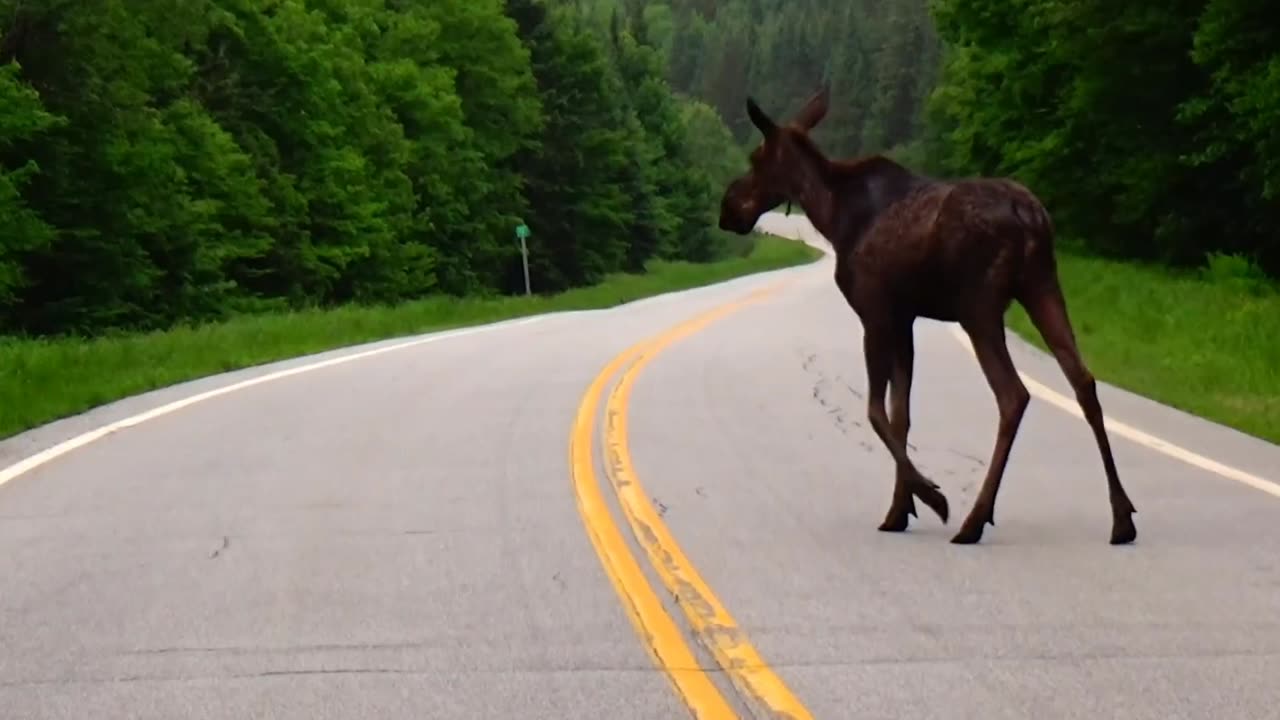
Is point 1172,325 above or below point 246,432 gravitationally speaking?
below

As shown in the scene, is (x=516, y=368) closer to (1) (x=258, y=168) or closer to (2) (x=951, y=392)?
(2) (x=951, y=392)

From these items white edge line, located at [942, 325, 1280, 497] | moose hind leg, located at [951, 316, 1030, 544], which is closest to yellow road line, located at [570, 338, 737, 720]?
moose hind leg, located at [951, 316, 1030, 544]

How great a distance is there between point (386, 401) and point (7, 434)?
333 cm

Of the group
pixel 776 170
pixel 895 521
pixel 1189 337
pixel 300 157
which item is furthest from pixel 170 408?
pixel 300 157

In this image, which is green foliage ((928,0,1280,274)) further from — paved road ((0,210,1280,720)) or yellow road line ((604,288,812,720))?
yellow road line ((604,288,812,720))

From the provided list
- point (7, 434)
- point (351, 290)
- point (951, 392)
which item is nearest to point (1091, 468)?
point (951, 392)

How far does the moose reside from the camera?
25.2ft

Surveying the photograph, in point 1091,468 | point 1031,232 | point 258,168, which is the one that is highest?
point 1031,232

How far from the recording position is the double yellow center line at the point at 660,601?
5.34 metres

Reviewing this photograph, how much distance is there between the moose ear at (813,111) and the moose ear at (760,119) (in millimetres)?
124

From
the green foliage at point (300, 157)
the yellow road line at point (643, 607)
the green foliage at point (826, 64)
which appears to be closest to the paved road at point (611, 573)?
the yellow road line at point (643, 607)

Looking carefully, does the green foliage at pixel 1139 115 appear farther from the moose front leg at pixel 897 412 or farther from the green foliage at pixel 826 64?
the green foliage at pixel 826 64

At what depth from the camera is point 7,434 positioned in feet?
43.1

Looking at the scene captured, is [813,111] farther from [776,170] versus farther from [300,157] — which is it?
[300,157]
